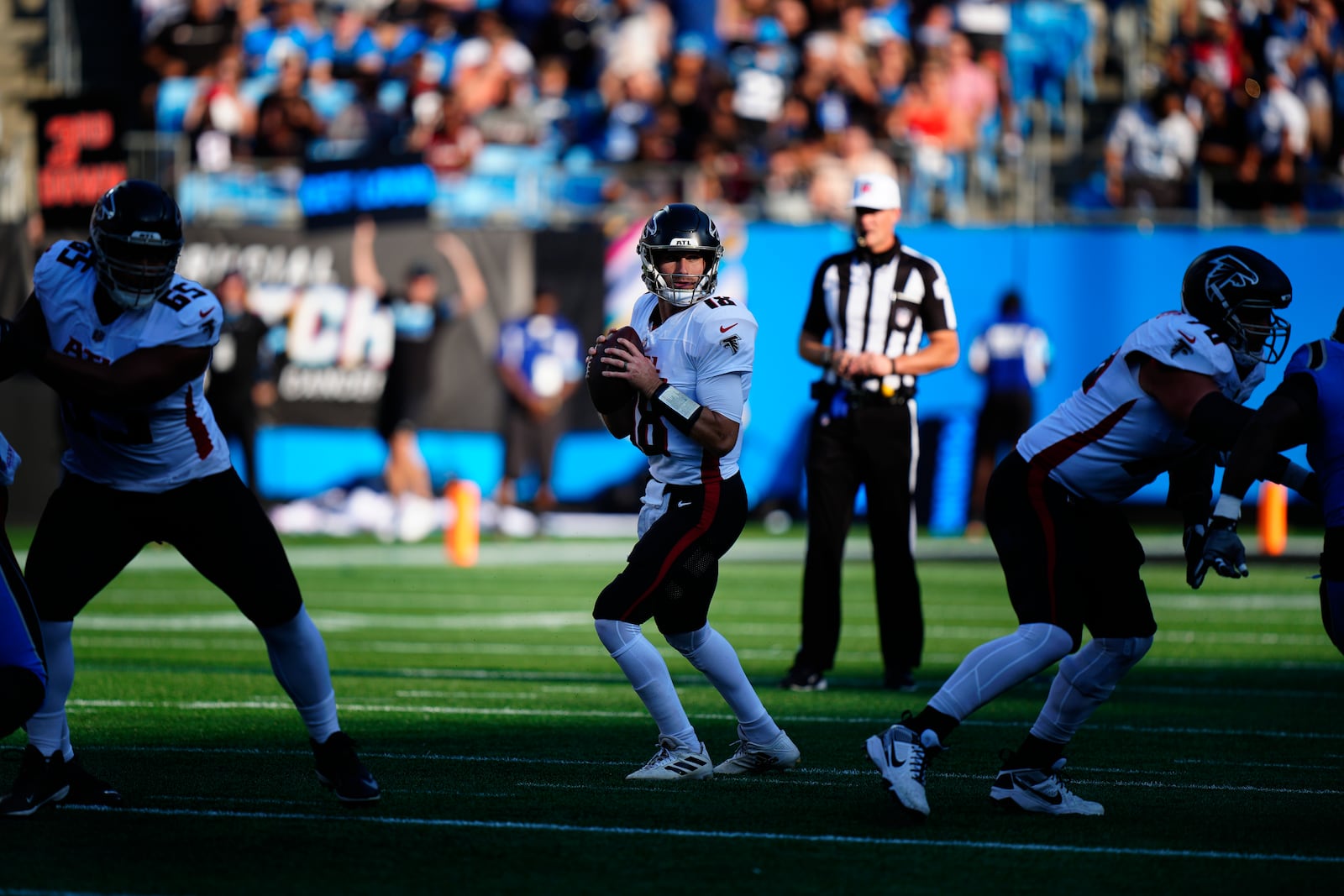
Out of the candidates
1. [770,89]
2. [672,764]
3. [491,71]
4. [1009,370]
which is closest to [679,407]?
[672,764]

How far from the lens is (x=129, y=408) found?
5348 mm

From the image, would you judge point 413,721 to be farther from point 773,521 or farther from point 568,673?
point 773,521

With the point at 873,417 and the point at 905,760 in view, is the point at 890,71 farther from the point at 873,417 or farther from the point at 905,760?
the point at 905,760

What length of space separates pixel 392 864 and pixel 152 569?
35.2ft

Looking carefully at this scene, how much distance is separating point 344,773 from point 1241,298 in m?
2.95

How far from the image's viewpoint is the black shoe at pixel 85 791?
5648 millimetres

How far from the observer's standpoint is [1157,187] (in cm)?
1892

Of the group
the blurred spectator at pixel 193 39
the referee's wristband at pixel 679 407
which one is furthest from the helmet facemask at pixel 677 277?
the blurred spectator at pixel 193 39

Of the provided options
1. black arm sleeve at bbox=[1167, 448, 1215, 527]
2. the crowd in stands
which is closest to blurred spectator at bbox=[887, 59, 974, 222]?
the crowd in stands

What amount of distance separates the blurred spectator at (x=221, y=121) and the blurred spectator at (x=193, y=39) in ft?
2.63

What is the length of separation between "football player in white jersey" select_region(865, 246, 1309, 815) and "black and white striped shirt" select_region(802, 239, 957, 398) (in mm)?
3052

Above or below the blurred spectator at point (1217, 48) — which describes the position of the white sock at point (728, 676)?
below

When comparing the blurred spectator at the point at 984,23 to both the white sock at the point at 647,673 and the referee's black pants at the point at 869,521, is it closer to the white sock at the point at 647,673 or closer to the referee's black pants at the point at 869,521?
the referee's black pants at the point at 869,521

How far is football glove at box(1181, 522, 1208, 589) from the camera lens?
5582 mm
